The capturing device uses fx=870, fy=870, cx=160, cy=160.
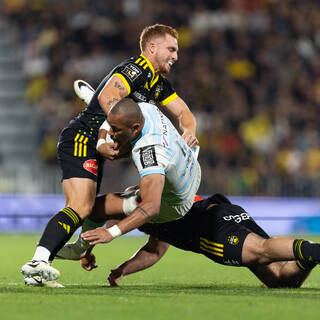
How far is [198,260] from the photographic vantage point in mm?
11680

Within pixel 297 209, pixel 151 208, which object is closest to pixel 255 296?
pixel 151 208

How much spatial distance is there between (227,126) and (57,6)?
5.75 m

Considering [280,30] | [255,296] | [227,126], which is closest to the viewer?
[255,296]

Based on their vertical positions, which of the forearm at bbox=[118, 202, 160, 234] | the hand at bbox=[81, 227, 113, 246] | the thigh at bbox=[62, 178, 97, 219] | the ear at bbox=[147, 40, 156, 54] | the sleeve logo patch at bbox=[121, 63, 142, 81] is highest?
the ear at bbox=[147, 40, 156, 54]

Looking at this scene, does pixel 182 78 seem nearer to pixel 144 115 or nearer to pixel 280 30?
pixel 280 30

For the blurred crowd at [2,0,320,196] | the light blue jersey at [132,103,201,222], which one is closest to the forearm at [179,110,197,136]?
the light blue jersey at [132,103,201,222]

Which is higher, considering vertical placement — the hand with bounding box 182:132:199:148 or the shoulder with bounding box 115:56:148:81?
the shoulder with bounding box 115:56:148:81

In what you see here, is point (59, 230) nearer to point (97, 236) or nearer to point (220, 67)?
point (97, 236)

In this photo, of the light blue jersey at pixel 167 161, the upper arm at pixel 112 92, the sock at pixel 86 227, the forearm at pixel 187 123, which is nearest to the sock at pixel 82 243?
the sock at pixel 86 227

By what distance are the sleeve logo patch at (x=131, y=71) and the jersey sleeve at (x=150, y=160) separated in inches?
41.3

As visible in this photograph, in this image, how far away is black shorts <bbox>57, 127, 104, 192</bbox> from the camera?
754 cm

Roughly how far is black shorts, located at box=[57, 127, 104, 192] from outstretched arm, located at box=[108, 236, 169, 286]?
2.58ft

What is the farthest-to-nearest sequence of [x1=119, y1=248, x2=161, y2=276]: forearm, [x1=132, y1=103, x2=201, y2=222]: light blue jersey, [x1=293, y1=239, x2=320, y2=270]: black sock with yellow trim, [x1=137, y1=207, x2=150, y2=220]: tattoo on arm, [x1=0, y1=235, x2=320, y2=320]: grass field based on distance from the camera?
[x1=119, y1=248, x2=161, y2=276]: forearm → [x1=293, y1=239, x2=320, y2=270]: black sock with yellow trim → [x1=132, y1=103, x2=201, y2=222]: light blue jersey → [x1=137, y1=207, x2=150, y2=220]: tattoo on arm → [x1=0, y1=235, x2=320, y2=320]: grass field

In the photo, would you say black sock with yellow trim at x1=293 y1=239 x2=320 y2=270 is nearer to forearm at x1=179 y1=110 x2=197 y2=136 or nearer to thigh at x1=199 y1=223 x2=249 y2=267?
thigh at x1=199 y1=223 x2=249 y2=267
